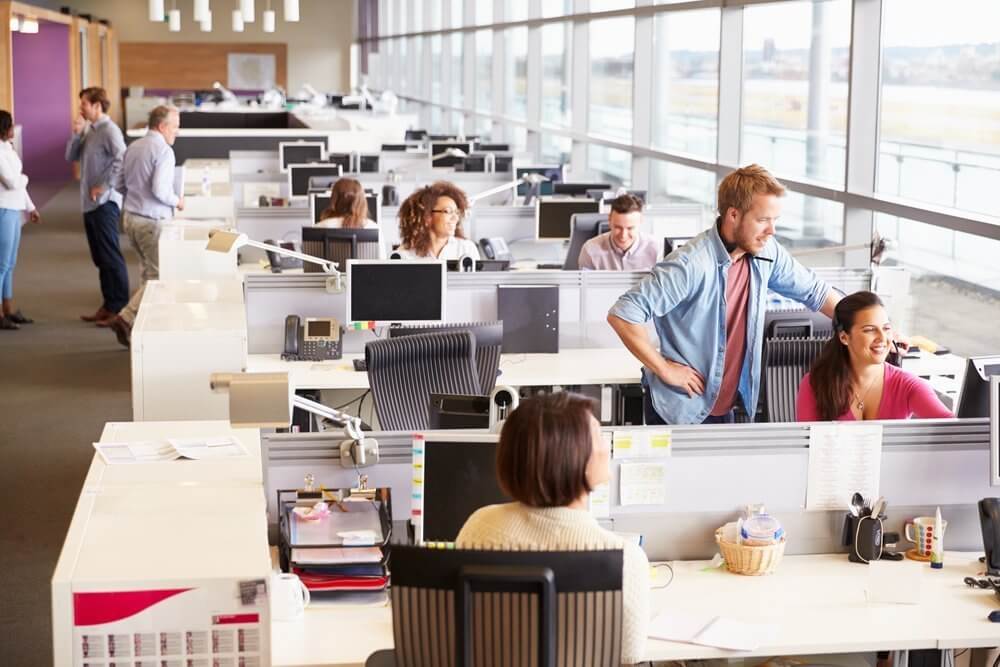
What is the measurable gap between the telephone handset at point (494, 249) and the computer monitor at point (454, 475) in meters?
4.30

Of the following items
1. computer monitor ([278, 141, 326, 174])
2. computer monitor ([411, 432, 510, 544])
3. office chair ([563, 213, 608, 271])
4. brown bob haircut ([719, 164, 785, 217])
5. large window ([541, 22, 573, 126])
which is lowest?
computer monitor ([411, 432, 510, 544])

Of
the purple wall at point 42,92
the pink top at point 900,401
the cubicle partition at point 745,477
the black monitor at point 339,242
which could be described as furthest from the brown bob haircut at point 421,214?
the purple wall at point 42,92

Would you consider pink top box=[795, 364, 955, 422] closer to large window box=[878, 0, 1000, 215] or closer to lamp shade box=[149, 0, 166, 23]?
large window box=[878, 0, 1000, 215]

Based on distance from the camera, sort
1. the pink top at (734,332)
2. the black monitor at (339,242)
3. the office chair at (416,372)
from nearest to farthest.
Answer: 1. the pink top at (734,332)
2. the office chair at (416,372)
3. the black monitor at (339,242)

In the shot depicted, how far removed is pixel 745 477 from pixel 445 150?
8864 millimetres

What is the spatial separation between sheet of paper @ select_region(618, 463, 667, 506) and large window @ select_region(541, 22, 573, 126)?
37.0 ft

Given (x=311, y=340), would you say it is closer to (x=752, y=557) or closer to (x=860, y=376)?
(x=860, y=376)

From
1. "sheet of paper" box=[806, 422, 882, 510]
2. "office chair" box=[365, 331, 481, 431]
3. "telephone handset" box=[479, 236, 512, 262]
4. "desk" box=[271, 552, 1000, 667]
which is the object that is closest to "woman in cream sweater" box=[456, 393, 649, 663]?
"desk" box=[271, 552, 1000, 667]

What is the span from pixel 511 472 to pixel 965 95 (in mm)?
12489

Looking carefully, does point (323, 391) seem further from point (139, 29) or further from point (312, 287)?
point (139, 29)

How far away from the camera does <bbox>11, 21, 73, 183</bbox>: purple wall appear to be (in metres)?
18.3

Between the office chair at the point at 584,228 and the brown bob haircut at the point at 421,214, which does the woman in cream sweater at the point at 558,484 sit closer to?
the brown bob haircut at the point at 421,214

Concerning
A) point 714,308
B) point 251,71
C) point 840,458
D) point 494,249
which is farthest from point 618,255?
point 251,71

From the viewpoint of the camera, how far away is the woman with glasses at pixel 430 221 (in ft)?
18.2
